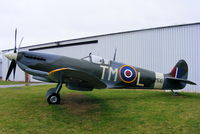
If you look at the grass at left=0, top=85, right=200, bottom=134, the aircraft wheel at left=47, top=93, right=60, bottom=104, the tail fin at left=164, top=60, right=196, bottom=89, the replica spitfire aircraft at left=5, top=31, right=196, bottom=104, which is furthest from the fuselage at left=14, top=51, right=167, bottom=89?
the grass at left=0, top=85, right=200, bottom=134

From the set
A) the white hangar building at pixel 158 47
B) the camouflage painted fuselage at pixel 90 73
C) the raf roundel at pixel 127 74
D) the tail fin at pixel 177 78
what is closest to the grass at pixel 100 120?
the camouflage painted fuselage at pixel 90 73

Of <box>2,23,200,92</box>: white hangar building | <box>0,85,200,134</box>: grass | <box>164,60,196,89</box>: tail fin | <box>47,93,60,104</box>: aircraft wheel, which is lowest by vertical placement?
<box>0,85,200,134</box>: grass

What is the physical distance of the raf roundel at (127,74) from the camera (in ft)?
23.0

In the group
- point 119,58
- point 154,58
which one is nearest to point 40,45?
point 119,58

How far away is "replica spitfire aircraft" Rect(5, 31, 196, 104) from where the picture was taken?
18.3ft

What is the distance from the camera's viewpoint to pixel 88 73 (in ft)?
16.5

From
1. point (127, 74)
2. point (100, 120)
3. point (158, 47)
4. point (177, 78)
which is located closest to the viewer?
point (100, 120)

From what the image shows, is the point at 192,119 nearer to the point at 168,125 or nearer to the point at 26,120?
the point at 168,125

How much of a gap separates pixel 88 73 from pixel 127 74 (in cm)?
259

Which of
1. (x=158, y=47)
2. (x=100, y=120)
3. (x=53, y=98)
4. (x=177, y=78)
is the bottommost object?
(x=100, y=120)

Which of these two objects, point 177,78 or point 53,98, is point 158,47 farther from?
point 53,98

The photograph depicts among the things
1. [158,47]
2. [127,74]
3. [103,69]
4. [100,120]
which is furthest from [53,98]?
[158,47]

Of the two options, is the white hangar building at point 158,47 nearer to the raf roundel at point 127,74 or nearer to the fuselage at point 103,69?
the fuselage at point 103,69

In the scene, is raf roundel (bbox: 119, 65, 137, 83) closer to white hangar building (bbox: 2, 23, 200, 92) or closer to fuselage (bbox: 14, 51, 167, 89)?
fuselage (bbox: 14, 51, 167, 89)
